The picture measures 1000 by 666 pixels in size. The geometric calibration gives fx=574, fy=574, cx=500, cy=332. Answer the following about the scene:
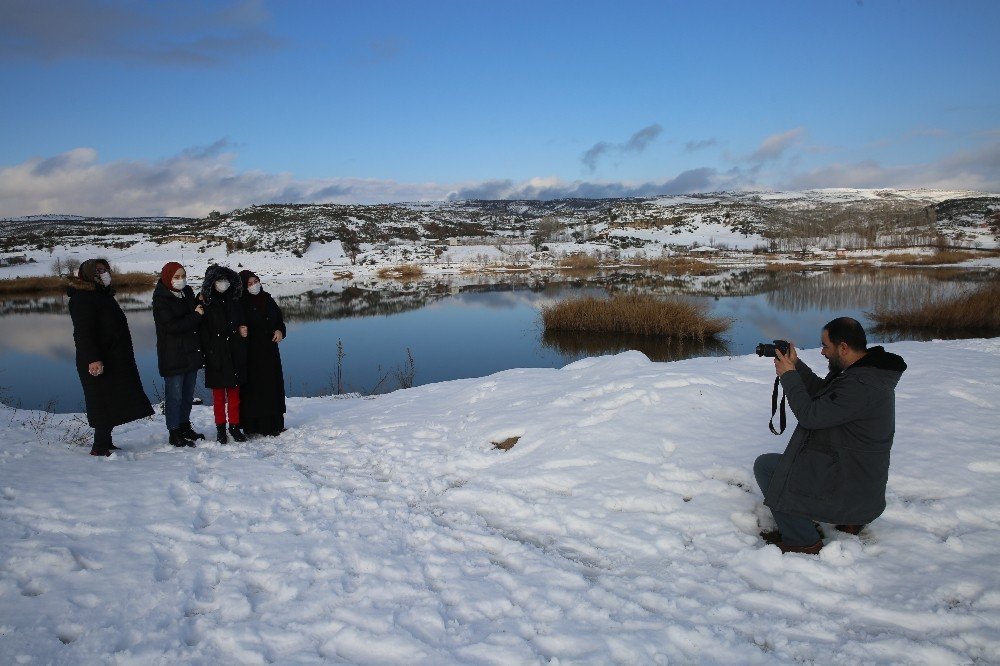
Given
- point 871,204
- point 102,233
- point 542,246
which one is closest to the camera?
point 542,246

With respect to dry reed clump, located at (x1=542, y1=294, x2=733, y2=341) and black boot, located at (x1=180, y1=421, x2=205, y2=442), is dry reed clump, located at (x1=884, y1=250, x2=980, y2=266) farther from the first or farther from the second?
black boot, located at (x1=180, y1=421, x2=205, y2=442)

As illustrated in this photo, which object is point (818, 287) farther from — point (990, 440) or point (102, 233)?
point (102, 233)

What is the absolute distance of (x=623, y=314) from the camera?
18641mm

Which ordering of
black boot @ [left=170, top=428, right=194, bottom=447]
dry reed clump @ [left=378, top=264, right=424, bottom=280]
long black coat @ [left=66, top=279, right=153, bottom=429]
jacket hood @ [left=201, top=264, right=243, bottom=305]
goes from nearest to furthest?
long black coat @ [left=66, top=279, right=153, bottom=429]
black boot @ [left=170, top=428, right=194, bottom=447]
jacket hood @ [left=201, top=264, right=243, bottom=305]
dry reed clump @ [left=378, top=264, right=424, bottom=280]

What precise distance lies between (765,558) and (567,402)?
10.4 feet

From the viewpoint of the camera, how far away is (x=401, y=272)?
43875 mm

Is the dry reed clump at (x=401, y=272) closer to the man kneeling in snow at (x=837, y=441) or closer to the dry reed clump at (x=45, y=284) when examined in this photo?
the dry reed clump at (x=45, y=284)

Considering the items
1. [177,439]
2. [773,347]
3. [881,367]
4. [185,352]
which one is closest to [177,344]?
[185,352]

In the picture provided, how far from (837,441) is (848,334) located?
2.01 feet

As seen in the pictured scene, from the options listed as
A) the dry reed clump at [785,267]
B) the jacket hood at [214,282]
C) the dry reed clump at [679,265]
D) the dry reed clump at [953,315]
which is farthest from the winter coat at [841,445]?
the dry reed clump at [785,267]

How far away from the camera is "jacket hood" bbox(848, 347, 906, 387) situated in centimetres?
304

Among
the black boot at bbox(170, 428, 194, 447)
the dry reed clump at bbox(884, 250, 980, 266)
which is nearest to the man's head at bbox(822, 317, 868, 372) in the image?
the black boot at bbox(170, 428, 194, 447)

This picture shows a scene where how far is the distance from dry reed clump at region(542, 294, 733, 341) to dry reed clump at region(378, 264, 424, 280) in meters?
23.7

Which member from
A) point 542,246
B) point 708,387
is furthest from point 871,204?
point 708,387
